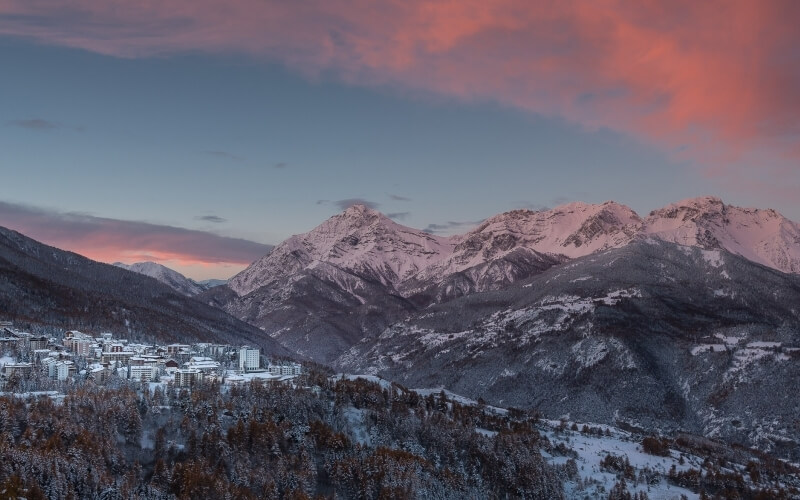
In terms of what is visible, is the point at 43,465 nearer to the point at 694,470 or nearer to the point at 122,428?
the point at 122,428

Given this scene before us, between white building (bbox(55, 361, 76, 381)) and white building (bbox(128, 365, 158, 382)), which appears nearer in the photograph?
white building (bbox(55, 361, 76, 381))

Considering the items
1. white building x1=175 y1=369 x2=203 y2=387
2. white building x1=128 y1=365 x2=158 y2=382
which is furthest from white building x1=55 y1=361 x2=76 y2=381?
white building x1=175 y1=369 x2=203 y2=387

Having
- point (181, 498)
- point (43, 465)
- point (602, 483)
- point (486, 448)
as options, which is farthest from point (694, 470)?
point (43, 465)

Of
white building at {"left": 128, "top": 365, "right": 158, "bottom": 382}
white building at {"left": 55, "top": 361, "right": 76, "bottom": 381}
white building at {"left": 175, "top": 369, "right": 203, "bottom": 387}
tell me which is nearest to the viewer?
white building at {"left": 55, "top": 361, "right": 76, "bottom": 381}

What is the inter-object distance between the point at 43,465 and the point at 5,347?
83401mm

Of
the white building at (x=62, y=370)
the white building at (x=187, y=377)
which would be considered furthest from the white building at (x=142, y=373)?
the white building at (x=62, y=370)

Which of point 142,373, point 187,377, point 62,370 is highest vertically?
point 62,370

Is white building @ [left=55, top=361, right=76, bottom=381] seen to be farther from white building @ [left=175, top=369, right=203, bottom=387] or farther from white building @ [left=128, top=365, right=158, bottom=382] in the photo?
white building @ [left=175, top=369, right=203, bottom=387]

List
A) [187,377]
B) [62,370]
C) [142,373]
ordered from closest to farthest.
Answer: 1. [62,370]
2. [142,373]
3. [187,377]

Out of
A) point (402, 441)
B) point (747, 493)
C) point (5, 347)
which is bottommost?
point (747, 493)

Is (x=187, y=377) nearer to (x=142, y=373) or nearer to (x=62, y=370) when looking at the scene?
(x=142, y=373)

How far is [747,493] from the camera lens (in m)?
189

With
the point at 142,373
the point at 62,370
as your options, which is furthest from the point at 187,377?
the point at 62,370

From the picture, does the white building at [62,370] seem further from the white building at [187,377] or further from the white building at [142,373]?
the white building at [187,377]
